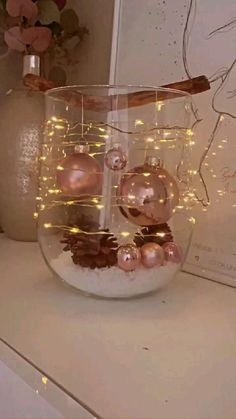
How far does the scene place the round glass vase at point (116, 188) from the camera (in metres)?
0.56

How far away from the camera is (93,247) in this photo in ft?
1.84

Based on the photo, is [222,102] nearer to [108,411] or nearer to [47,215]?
[47,215]

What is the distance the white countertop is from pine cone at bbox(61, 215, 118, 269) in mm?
47

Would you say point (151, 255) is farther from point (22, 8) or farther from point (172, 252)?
point (22, 8)

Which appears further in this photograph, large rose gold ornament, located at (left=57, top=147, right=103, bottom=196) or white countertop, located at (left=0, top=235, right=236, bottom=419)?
large rose gold ornament, located at (left=57, top=147, right=103, bottom=196)

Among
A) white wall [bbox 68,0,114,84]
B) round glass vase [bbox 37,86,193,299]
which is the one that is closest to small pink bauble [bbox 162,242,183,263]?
round glass vase [bbox 37,86,193,299]

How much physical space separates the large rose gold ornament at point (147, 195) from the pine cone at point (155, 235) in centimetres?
1

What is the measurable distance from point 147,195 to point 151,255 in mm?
73

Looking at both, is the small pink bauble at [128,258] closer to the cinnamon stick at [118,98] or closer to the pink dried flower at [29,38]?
the cinnamon stick at [118,98]

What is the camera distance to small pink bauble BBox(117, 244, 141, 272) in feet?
1.80

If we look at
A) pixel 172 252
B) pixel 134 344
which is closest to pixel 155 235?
pixel 172 252

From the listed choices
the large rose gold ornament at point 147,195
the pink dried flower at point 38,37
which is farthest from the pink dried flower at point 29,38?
the large rose gold ornament at point 147,195

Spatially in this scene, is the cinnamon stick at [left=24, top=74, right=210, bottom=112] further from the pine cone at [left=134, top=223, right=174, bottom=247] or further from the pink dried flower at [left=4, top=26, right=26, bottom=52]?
the pink dried flower at [left=4, top=26, right=26, bottom=52]

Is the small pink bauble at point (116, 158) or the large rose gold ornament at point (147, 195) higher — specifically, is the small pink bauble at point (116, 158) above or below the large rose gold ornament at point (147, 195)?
above
